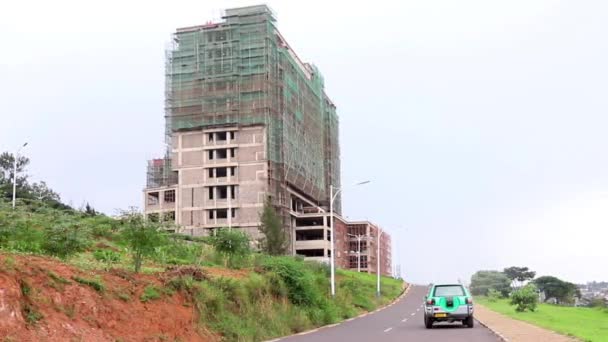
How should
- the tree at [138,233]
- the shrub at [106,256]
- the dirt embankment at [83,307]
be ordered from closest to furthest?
1. the dirt embankment at [83,307]
2. the tree at [138,233]
3. the shrub at [106,256]

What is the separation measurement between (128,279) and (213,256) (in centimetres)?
1291

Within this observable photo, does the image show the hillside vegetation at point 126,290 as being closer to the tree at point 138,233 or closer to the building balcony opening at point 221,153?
the tree at point 138,233

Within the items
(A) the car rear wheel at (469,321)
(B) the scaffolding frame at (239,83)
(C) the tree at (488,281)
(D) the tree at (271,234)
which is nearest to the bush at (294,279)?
(A) the car rear wheel at (469,321)

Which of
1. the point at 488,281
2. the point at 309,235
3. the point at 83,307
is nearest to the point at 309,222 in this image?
the point at 309,235

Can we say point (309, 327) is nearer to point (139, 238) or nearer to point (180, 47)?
point (139, 238)

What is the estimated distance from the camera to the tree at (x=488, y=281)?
393 feet

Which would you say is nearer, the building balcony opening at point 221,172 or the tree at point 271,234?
the tree at point 271,234

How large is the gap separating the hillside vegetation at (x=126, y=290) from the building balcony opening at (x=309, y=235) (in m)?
75.3

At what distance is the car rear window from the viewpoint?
86.5 feet

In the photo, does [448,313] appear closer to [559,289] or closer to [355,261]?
[559,289]

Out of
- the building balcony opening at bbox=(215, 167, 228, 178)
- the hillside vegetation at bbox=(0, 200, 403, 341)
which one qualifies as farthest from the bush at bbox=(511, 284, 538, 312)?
the building balcony opening at bbox=(215, 167, 228, 178)

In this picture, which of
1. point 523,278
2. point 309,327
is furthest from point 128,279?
point 523,278

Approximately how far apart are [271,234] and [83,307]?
191 feet

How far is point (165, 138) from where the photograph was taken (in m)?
93.8
